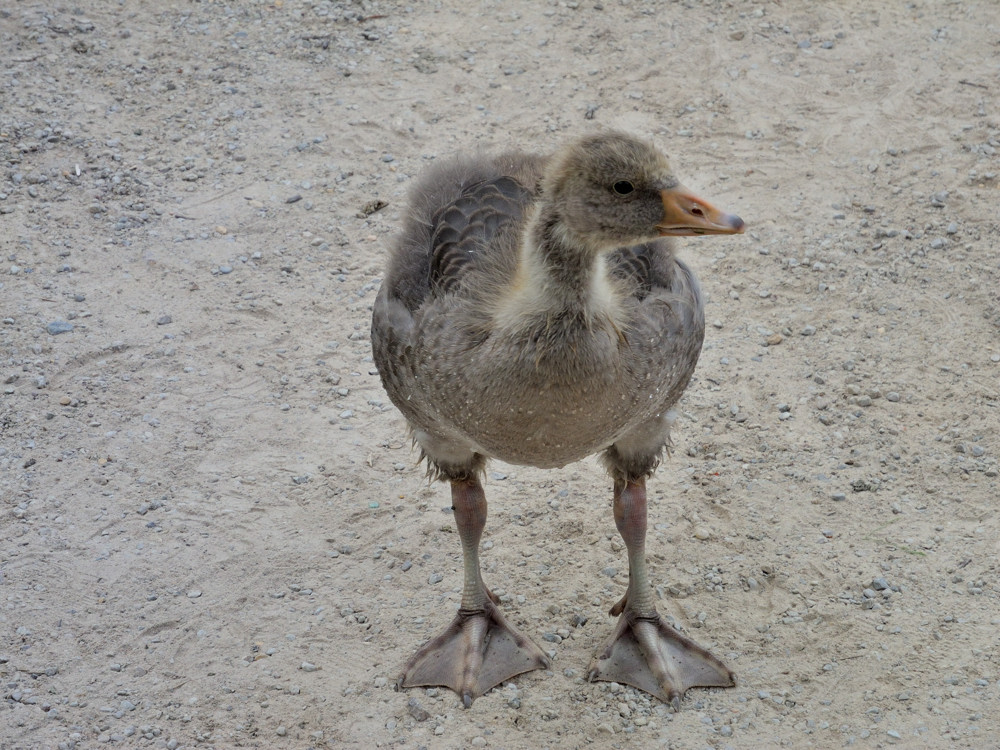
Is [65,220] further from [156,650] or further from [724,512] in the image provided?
[724,512]

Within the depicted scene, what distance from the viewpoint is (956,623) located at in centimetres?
466

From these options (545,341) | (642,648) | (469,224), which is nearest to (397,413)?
(469,224)

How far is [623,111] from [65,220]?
12.9 feet

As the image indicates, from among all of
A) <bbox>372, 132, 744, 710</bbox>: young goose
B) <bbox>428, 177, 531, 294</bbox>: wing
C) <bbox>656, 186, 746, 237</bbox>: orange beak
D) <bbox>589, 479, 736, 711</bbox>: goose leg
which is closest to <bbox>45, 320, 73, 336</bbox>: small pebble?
<bbox>372, 132, 744, 710</bbox>: young goose

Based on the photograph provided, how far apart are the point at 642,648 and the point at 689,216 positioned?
2018 millimetres

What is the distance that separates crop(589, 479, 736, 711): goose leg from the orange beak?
1.43 metres


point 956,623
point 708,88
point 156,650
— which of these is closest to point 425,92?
point 708,88

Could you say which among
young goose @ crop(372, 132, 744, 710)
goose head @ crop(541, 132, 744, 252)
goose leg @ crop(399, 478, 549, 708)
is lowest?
goose leg @ crop(399, 478, 549, 708)

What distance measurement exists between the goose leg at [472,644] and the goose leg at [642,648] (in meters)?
0.34

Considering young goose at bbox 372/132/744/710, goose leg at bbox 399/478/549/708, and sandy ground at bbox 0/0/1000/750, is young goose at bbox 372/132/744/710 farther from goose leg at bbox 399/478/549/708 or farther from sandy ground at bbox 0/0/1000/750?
sandy ground at bbox 0/0/1000/750

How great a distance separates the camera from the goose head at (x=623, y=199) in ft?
12.0

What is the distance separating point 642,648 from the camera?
185 inches

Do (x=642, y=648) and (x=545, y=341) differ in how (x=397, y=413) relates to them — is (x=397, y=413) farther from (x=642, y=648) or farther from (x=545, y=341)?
(x=545, y=341)

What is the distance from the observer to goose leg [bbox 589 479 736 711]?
459 cm
